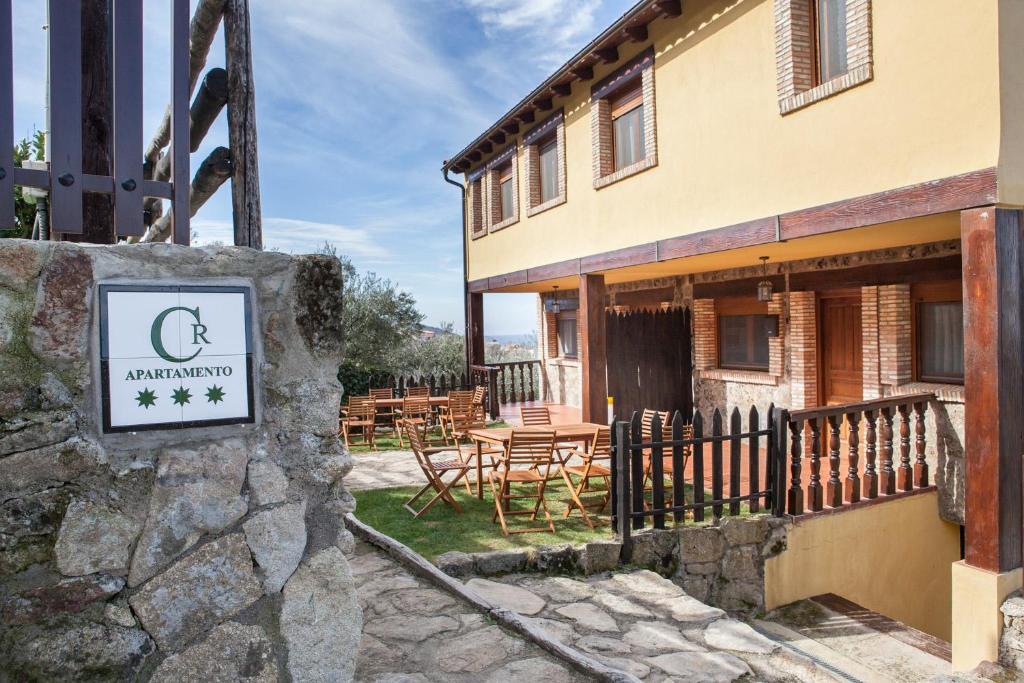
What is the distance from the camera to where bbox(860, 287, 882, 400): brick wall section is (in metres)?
8.55

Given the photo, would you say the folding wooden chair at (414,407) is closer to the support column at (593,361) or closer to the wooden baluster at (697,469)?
the support column at (593,361)

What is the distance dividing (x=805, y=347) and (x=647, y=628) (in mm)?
6435

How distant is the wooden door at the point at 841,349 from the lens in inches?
364

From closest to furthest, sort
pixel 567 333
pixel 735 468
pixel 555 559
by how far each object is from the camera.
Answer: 1. pixel 555 559
2. pixel 735 468
3. pixel 567 333

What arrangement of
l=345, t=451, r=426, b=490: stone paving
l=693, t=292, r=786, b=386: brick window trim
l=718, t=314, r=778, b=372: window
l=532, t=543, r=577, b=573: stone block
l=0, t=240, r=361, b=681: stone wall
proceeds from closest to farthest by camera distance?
l=0, t=240, r=361, b=681: stone wall → l=532, t=543, r=577, b=573: stone block → l=345, t=451, r=426, b=490: stone paving → l=718, t=314, r=778, b=372: window → l=693, t=292, r=786, b=386: brick window trim

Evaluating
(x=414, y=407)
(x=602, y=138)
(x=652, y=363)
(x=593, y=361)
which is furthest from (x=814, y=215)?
(x=414, y=407)

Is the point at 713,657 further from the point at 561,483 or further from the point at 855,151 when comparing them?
the point at 855,151

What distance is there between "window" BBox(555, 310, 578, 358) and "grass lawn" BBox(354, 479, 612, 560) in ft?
29.6

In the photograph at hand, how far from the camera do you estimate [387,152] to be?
115 ft

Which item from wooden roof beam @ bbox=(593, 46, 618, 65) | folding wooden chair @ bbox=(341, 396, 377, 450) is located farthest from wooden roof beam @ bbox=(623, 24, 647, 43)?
folding wooden chair @ bbox=(341, 396, 377, 450)

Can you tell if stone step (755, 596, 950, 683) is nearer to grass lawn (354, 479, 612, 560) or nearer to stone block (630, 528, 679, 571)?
stone block (630, 528, 679, 571)

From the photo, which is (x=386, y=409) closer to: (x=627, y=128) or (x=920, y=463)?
(x=627, y=128)

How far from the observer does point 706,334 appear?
1190 centimetres

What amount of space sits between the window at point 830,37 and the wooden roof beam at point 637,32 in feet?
8.23
